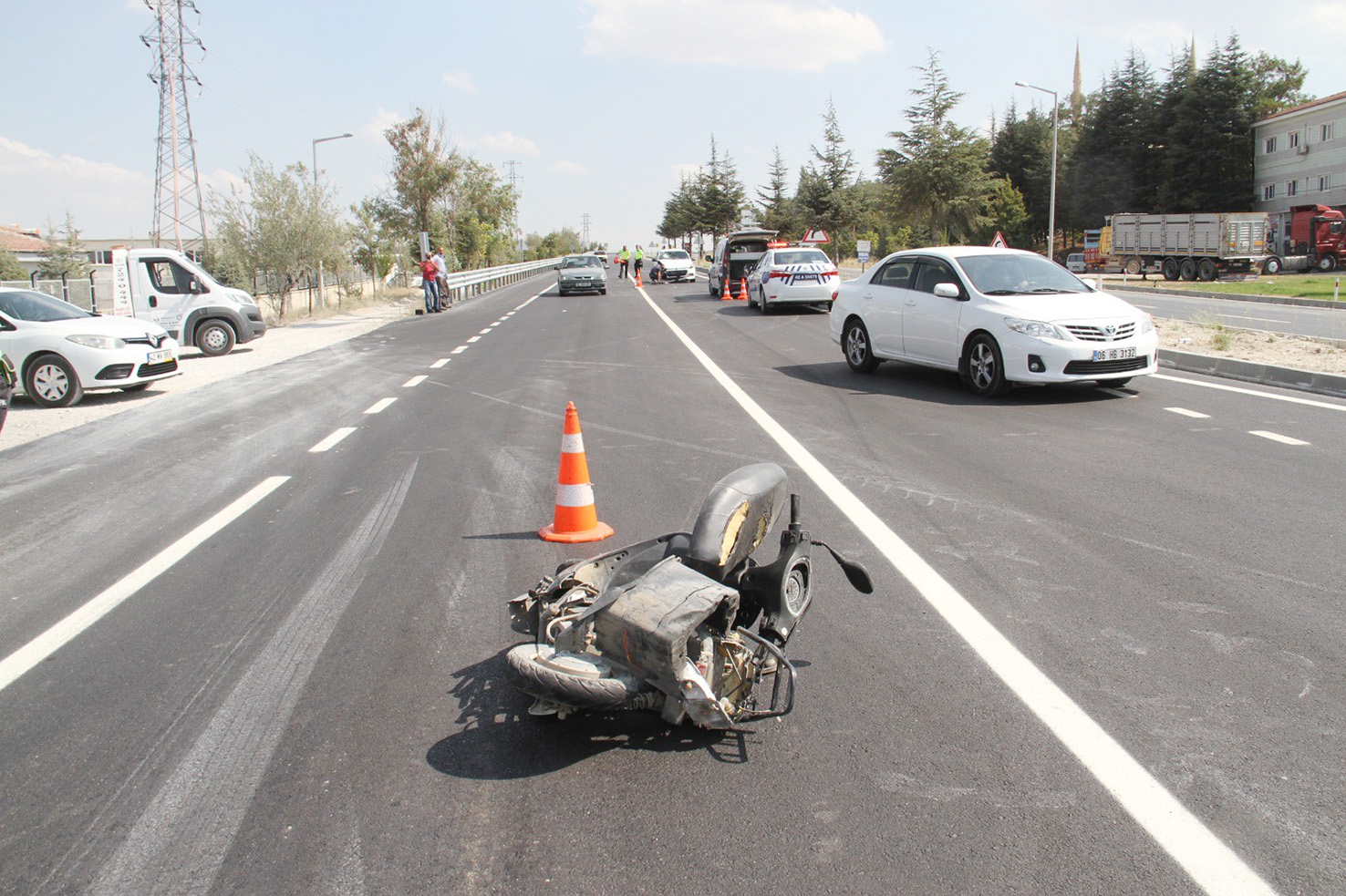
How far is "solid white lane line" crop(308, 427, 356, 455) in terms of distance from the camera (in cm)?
926

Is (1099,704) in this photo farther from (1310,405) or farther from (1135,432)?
(1310,405)

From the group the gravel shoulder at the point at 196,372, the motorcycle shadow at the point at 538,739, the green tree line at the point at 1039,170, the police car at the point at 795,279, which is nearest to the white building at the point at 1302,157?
the green tree line at the point at 1039,170

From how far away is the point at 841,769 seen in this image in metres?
3.30

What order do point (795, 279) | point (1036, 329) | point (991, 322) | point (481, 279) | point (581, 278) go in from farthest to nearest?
point (481, 279) → point (581, 278) → point (795, 279) → point (991, 322) → point (1036, 329)

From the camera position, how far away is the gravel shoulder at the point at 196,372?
11617 mm

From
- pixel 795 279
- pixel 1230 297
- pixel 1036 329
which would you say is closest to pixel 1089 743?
pixel 1036 329

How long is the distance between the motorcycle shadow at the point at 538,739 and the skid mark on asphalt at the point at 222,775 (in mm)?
622

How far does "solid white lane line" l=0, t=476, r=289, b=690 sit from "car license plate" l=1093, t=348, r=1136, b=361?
26.8 feet

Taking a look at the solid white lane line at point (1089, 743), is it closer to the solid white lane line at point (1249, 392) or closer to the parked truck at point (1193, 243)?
the solid white lane line at point (1249, 392)

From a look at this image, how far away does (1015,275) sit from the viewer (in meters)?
12.1

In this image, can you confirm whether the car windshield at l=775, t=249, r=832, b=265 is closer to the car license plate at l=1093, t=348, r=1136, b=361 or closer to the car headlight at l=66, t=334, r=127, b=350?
the car license plate at l=1093, t=348, r=1136, b=361

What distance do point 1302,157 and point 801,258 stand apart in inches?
1921

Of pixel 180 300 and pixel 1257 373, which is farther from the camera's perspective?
pixel 180 300

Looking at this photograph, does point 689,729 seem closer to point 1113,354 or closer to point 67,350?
point 1113,354
